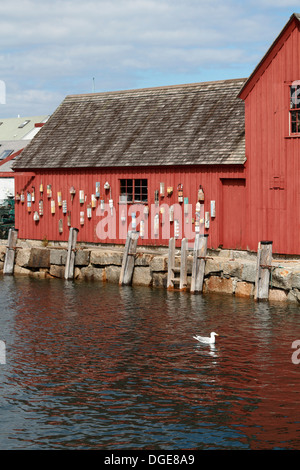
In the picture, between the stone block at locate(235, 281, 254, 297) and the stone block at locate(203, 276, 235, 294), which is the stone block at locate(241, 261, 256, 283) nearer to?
the stone block at locate(235, 281, 254, 297)

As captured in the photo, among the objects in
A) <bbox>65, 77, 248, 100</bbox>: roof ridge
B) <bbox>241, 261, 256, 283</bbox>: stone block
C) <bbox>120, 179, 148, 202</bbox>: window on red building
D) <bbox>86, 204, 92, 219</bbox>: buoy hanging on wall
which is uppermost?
<bbox>65, 77, 248, 100</bbox>: roof ridge

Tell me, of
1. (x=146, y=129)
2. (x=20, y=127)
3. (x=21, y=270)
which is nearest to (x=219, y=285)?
(x=146, y=129)

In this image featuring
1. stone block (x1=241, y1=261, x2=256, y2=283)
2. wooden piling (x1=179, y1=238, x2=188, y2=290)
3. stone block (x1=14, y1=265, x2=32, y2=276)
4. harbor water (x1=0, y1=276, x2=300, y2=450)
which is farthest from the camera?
stone block (x1=14, y1=265, x2=32, y2=276)

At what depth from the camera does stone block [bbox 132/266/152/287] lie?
1070 inches

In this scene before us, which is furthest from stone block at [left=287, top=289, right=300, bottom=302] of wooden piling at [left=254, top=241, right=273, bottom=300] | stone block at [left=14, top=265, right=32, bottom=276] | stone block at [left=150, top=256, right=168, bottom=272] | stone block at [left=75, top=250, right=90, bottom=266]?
stone block at [left=14, top=265, right=32, bottom=276]

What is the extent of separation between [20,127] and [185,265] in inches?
1472

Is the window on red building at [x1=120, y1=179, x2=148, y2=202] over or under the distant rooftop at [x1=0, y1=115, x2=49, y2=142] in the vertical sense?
under

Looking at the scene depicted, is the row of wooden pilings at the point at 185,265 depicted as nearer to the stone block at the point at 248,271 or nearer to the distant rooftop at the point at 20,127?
the stone block at the point at 248,271

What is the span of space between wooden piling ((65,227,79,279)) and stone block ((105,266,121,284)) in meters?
1.49

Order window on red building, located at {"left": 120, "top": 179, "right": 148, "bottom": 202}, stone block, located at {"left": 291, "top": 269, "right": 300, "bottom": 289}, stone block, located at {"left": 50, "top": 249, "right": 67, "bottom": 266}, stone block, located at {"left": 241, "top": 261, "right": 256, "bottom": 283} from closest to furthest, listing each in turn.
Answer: stone block, located at {"left": 291, "top": 269, "right": 300, "bottom": 289}
stone block, located at {"left": 241, "top": 261, "right": 256, "bottom": 283}
window on red building, located at {"left": 120, "top": 179, "right": 148, "bottom": 202}
stone block, located at {"left": 50, "top": 249, "right": 67, "bottom": 266}

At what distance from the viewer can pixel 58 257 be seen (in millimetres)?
30000

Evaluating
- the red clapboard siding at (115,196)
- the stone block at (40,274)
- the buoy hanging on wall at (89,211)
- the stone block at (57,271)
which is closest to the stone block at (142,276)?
the red clapboard siding at (115,196)

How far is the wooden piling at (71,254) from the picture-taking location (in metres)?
29.0

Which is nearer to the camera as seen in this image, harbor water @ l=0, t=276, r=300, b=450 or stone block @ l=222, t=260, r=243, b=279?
harbor water @ l=0, t=276, r=300, b=450
